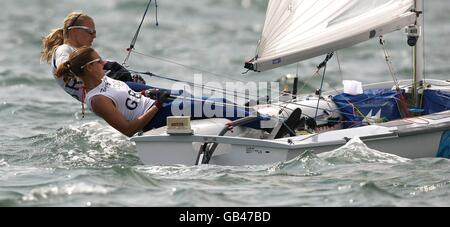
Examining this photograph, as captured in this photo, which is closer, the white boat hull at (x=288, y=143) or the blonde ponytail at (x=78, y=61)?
the white boat hull at (x=288, y=143)

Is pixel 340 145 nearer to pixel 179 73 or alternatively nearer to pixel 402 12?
pixel 402 12

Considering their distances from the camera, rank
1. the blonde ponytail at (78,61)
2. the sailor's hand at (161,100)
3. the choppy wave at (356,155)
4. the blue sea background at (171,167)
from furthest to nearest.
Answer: the sailor's hand at (161,100)
the blonde ponytail at (78,61)
the choppy wave at (356,155)
the blue sea background at (171,167)

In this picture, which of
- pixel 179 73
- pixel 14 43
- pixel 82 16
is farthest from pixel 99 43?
pixel 82 16

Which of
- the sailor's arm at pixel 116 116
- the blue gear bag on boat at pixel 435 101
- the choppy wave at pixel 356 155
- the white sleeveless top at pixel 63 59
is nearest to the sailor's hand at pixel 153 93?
the sailor's arm at pixel 116 116

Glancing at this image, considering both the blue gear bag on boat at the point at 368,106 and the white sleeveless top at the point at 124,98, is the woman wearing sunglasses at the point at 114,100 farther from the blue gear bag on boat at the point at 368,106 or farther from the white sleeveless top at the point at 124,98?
the blue gear bag on boat at the point at 368,106

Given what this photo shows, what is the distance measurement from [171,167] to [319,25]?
1.91 meters

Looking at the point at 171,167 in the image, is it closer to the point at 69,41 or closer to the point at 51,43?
the point at 69,41

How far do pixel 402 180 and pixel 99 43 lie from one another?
36.7 ft

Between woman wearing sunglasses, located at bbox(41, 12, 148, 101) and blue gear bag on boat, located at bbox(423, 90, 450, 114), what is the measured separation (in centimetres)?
300

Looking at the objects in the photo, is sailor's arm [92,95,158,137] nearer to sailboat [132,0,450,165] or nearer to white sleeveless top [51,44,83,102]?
sailboat [132,0,450,165]

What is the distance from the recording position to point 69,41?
30.8ft

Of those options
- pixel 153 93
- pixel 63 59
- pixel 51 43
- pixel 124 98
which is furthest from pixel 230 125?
pixel 51 43

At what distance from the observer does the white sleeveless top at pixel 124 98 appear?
890 centimetres

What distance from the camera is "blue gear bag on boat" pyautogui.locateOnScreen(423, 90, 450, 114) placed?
9.57 metres
